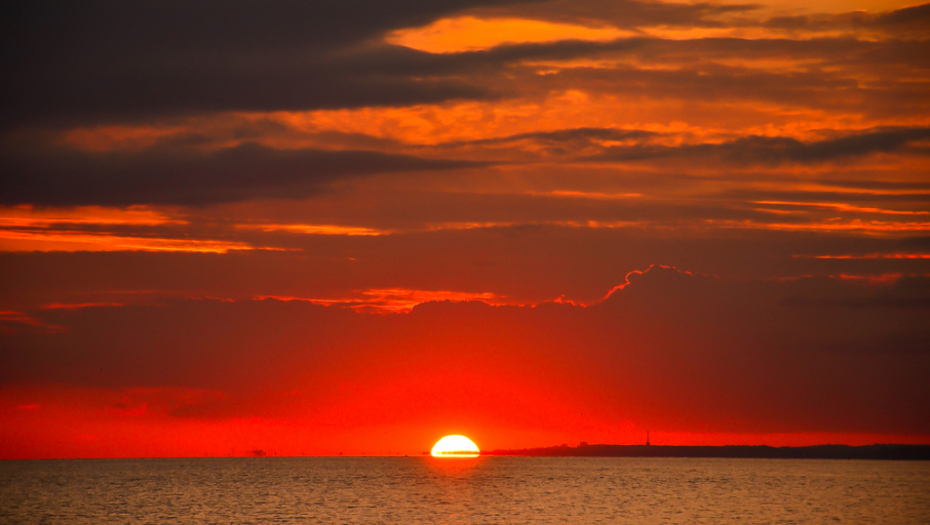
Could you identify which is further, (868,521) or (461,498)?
(461,498)

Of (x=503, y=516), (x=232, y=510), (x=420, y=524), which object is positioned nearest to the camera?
(x=420, y=524)

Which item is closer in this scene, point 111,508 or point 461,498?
point 111,508

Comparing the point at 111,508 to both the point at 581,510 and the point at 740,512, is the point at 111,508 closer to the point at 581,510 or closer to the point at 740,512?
the point at 581,510

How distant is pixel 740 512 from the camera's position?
148000 mm

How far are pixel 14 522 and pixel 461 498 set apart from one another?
274 ft

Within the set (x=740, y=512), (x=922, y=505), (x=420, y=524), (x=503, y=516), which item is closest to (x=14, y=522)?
(x=420, y=524)

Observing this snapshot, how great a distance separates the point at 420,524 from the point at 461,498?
196ft

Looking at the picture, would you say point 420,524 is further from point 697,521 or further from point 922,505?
point 922,505

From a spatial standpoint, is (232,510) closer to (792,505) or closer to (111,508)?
(111,508)

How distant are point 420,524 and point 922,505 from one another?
97583 millimetres

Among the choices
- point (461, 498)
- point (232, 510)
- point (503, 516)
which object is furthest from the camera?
point (461, 498)

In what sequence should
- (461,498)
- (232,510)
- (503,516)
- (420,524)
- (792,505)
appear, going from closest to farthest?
(420,524)
(503,516)
(232,510)
(792,505)
(461,498)

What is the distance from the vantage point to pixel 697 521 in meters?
133

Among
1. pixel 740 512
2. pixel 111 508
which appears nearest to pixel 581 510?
pixel 740 512
